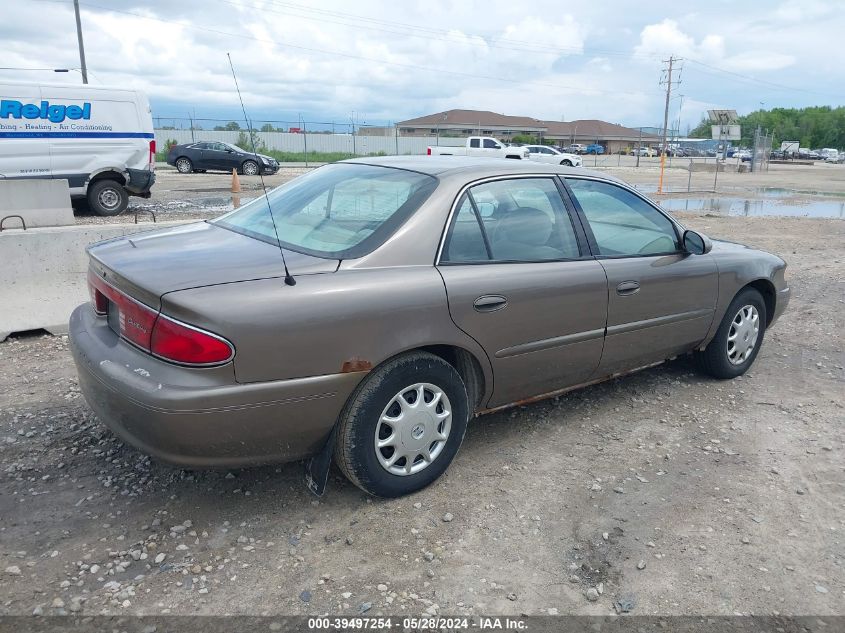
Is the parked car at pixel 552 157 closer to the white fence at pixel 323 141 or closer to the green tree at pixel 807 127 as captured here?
the white fence at pixel 323 141

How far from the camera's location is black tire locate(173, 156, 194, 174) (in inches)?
1073

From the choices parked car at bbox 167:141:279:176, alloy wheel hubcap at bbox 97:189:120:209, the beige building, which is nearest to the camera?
alloy wheel hubcap at bbox 97:189:120:209

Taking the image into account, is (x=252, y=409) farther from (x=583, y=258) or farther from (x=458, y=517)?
(x=583, y=258)

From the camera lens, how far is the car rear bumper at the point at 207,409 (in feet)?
8.77

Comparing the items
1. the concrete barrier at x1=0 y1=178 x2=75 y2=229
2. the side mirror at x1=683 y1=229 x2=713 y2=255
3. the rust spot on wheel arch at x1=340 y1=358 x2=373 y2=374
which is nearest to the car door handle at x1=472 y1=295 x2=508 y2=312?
the rust spot on wheel arch at x1=340 y1=358 x2=373 y2=374

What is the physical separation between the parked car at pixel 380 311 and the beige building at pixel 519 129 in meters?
67.0

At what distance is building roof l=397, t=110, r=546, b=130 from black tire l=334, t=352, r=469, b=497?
75.5 metres

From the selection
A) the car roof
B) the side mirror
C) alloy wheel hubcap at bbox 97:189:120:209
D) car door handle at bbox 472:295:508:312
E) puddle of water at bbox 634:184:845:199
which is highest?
the car roof

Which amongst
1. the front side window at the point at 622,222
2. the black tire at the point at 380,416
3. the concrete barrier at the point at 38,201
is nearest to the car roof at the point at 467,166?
the front side window at the point at 622,222

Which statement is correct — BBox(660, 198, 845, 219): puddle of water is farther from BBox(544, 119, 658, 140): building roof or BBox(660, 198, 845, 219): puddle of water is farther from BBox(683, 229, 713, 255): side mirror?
BBox(544, 119, 658, 140): building roof

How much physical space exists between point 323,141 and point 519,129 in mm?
40258

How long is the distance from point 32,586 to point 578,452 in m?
2.71

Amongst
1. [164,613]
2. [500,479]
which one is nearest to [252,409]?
[164,613]

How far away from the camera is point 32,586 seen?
2.65m
